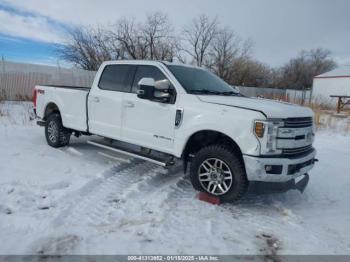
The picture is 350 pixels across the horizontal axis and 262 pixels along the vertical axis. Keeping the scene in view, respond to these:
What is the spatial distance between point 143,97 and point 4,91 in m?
14.8

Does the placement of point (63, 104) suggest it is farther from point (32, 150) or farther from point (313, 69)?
point (313, 69)

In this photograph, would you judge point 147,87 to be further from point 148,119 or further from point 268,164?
point 268,164

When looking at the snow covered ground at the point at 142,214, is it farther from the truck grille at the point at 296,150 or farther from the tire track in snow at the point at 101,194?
the truck grille at the point at 296,150

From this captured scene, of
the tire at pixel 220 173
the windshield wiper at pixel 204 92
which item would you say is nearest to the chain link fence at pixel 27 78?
the windshield wiper at pixel 204 92

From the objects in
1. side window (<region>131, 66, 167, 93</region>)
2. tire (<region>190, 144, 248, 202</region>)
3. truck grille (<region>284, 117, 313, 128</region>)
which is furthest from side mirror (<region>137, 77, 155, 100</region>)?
truck grille (<region>284, 117, 313, 128</region>)

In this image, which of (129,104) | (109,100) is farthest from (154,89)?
(109,100)

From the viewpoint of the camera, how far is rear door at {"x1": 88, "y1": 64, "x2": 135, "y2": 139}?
5.31 meters

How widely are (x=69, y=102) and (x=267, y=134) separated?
14.4 ft

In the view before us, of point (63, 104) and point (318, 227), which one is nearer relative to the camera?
point (318, 227)

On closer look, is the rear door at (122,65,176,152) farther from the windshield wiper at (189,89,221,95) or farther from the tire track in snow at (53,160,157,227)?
the tire track in snow at (53,160,157,227)

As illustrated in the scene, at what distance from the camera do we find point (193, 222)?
3617mm

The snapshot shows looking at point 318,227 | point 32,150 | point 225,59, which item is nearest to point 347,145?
point 318,227

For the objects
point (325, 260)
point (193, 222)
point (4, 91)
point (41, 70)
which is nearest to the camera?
point (325, 260)

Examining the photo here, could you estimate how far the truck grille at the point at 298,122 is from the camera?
3.82m
